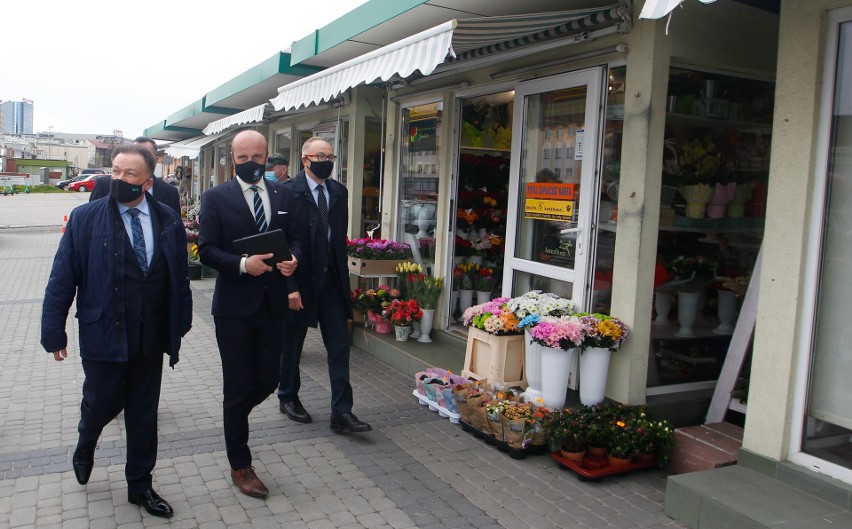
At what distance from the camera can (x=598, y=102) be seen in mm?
5199

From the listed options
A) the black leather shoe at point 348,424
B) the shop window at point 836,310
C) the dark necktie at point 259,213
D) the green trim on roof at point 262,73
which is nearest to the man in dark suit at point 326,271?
the black leather shoe at point 348,424

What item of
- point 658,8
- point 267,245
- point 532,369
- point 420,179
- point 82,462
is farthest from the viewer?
point 420,179

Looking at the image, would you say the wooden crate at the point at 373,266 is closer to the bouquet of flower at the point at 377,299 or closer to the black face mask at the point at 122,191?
the bouquet of flower at the point at 377,299

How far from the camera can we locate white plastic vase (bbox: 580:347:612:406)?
4781mm

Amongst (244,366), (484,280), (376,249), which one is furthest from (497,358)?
(376,249)

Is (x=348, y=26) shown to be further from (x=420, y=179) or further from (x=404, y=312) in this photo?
(x=404, y=312)

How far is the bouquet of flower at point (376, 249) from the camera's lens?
7.80 metres

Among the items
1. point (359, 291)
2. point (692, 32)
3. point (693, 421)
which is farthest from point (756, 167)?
point (359, 291)

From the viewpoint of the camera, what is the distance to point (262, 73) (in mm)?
10469

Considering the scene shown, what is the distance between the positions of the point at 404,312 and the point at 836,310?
164 inches

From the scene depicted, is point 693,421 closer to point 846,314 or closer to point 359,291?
point 846,314

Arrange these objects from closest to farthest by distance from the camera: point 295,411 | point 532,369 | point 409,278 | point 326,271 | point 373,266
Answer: point 326,271
point 532,369
point 295,411
point 409,278
point 373,266

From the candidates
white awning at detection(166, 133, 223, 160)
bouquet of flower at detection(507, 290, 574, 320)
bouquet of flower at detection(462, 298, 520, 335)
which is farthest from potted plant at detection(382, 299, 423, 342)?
white awning at detection(166, 133, 223, 160)

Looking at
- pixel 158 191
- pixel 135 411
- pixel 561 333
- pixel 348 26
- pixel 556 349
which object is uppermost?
pixel 348 26
